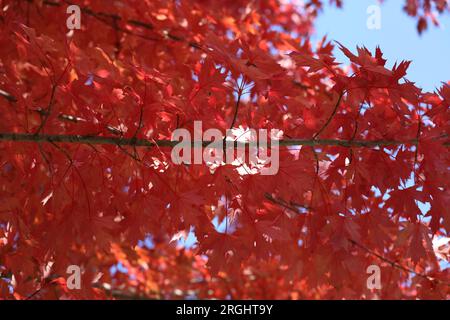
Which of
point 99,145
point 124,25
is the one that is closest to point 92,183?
point 99,145

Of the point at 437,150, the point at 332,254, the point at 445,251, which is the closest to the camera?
the point at 437,150

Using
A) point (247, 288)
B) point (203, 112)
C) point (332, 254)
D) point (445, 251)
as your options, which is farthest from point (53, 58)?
point (247, 288)

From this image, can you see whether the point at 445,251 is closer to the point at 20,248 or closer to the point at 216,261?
the point at 216,261

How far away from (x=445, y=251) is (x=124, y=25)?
2.46 metres

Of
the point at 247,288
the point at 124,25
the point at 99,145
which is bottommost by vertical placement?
the point at 247,288

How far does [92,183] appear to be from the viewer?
2436mm

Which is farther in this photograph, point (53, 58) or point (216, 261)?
point (53, 58)

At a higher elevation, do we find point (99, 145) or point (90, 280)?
point (99, 145)

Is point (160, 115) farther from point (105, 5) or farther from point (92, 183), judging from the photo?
point (105, 5)

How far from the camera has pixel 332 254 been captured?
2.66 meters

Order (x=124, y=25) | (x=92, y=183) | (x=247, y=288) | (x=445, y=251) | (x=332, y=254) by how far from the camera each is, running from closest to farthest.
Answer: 1. (x=92, y=183)
2. (x=332, y=254)
3. (x=445, y=251)
4. (x=124, y=25)
5. (x=247, y=288)
